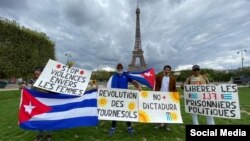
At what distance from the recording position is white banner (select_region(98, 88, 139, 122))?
7457mm

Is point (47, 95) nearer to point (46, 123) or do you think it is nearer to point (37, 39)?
point (46, 123)

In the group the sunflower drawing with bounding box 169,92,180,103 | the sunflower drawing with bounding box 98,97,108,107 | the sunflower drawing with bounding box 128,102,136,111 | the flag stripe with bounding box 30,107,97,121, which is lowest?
the flag stripe with bounding box 30,107,97,121

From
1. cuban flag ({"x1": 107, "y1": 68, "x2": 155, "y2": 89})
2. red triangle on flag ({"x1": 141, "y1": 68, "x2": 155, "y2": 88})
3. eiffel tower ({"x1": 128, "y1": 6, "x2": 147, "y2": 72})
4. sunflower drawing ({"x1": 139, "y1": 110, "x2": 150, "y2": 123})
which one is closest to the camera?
sunflower drawing ({"x1": 139, "y1": 110, "x2": 150, "y2": 123})

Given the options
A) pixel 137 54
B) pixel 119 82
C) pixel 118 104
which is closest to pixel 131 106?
pixel 118 104

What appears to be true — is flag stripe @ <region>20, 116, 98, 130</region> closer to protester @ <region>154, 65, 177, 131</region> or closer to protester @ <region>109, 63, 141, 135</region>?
protester @ <region>109, 63, 141, 135</region>

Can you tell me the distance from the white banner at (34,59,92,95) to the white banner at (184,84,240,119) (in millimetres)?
3131

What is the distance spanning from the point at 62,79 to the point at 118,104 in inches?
70.3

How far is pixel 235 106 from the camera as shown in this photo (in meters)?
6.81

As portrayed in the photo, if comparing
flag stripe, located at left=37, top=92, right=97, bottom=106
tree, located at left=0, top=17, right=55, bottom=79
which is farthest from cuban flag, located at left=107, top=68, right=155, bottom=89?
tree, located at left=0, top=17, right=55, bottom=79

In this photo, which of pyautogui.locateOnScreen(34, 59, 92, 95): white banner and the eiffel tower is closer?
pyautogui.locateOnScreen(34, 59, 92, 95): white banner

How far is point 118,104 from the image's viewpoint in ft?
Answer: 24.9

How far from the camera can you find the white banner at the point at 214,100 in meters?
6.87

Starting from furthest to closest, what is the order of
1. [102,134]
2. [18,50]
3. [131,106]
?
1. [18,50]
2. [102,134]
3. [131,106]

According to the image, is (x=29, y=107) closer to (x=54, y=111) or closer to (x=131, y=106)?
(x=54, y=111)
